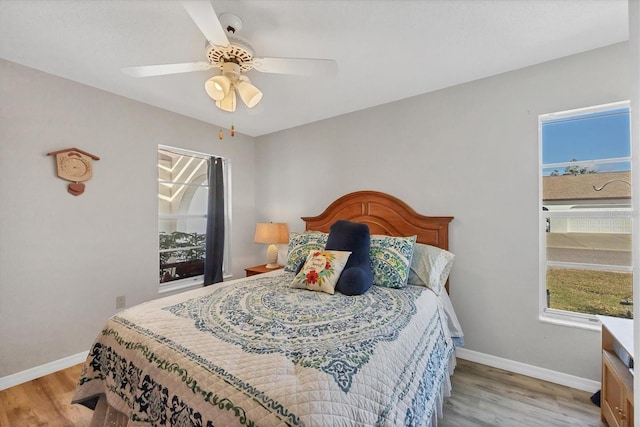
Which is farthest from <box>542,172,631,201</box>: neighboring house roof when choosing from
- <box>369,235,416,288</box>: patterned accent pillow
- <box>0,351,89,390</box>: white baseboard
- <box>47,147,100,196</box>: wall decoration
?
<box>0,351,89,390</box>: white baseboard

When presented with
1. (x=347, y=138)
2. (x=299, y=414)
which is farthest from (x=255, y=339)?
(x=347, y=138)

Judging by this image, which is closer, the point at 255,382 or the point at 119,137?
the point at 255,382

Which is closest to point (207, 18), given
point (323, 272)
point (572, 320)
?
point (323, 272)

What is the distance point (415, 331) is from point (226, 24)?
79.5 inches

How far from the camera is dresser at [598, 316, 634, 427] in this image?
1360mm

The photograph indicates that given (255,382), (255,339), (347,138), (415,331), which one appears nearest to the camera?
(255,382)

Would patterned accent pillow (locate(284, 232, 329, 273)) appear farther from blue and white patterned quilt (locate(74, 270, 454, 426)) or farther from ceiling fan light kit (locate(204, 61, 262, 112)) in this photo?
ceiling fan light kit (locate(204, 61, 262, 112))

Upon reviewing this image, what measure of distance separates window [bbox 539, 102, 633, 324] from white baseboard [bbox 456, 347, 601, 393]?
394mm

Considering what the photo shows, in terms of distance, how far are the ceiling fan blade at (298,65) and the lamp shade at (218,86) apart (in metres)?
0.21

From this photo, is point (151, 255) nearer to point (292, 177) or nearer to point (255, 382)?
point (292, 177)

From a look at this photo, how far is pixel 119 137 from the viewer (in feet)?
8.61

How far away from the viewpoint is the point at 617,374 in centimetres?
146

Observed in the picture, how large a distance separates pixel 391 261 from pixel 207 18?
1901 mm

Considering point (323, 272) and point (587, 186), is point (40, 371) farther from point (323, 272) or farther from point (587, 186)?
point (587, 186)
